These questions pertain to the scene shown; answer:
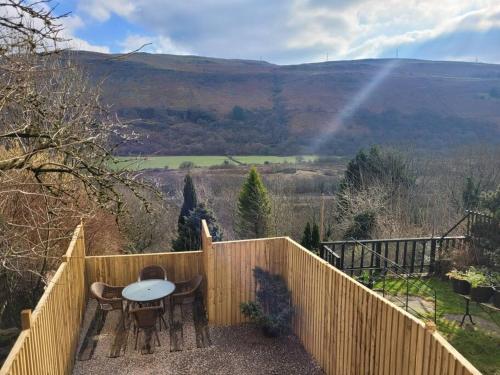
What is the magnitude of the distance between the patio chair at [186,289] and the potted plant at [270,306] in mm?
899

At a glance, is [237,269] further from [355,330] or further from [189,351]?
[355,330]

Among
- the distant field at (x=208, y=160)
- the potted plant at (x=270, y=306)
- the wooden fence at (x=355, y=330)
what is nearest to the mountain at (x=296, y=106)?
the distant field at (x=208, y=160)

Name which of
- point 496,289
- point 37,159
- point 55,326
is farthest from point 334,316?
point 37,159

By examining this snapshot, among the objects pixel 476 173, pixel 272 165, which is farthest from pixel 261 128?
pixel 476 173

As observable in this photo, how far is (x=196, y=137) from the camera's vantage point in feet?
89.8

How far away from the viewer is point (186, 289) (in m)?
7.34

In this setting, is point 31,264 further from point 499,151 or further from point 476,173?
point 499,151

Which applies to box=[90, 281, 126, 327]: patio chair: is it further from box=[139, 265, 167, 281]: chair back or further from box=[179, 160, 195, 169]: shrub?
box=[179, 160, 195, 169]: shrub

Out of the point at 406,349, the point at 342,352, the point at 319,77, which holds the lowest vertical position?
the point at 342,352

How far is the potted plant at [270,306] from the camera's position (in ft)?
20.1

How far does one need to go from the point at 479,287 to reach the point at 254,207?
930 cm

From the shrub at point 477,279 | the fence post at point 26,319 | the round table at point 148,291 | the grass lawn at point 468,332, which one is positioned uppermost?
the fence post at point 26,319

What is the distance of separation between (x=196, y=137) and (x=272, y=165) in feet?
19.6

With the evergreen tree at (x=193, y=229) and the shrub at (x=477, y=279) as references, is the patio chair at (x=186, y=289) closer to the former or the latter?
the shrub at (x=477, y=279)
